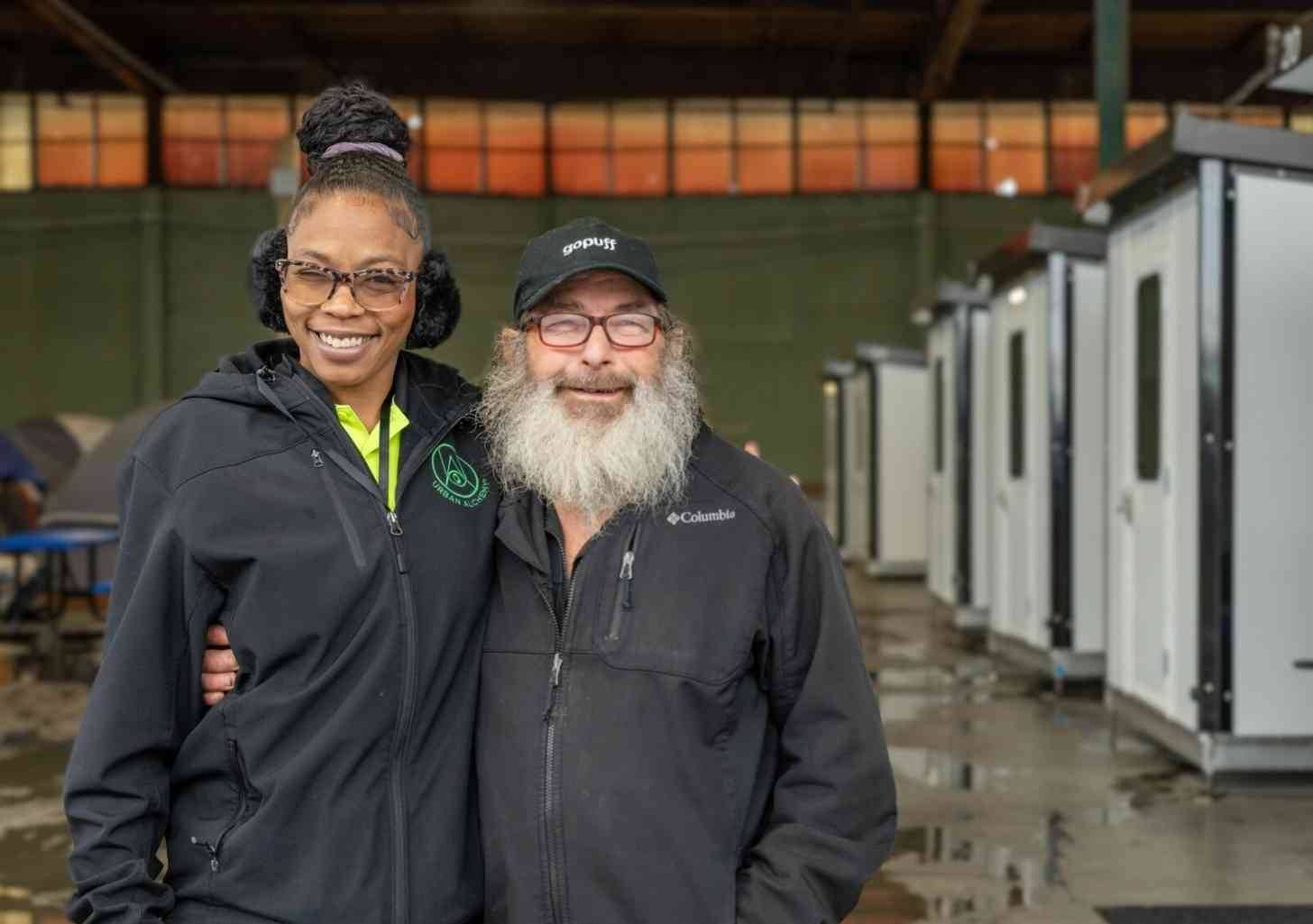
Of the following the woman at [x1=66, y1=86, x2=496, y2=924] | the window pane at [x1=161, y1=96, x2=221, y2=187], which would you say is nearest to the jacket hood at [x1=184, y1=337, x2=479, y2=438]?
the woman at [x1=66, y1=86, x2=496, y2=924]

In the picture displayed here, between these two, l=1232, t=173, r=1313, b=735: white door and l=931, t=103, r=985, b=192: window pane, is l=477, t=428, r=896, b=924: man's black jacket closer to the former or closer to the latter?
l=1232, t=173, r=1313, b=735: white door

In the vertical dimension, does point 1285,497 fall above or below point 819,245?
below

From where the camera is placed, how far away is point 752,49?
1106 inches

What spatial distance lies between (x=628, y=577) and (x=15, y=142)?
93.6ft

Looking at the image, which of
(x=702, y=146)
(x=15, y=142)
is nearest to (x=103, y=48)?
(x=15, y=142)

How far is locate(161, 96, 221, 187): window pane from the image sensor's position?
2820cm

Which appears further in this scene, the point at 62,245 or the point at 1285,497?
the point at 62,245

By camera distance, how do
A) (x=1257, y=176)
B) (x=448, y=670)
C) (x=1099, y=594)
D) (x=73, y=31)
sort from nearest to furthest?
(x=448, y=670) < (x=1257, y=176) < (x=1099, y=594) < (x=73, y=31)

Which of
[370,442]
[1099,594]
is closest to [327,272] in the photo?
[370,442]

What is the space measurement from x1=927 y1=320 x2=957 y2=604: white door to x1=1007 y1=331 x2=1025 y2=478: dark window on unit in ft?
8.20

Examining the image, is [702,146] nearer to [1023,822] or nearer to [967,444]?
[967,444]

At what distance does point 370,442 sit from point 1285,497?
5.59m

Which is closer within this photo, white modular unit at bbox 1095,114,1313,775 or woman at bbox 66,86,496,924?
woman at bbox 66,86,496,924

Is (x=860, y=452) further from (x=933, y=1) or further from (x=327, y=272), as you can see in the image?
(x=327, y=272)
